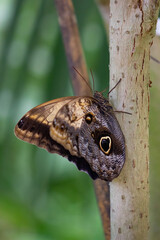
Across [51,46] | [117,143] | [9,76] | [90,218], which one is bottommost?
[90,218]

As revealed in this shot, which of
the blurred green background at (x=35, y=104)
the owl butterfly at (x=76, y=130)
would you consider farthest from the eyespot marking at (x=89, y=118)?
the blurred green background at (x=35, y=104)

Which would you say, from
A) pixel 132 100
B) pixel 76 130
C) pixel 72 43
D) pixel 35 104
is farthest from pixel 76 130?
pixel 35 104

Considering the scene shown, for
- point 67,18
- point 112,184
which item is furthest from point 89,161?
point 67,18

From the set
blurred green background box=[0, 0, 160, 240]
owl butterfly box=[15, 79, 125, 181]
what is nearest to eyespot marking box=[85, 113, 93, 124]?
owl butterfly box=[15, 79, 125, 181]

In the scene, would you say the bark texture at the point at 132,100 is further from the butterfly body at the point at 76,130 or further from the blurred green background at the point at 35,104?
the blurred green background at the point at 35,104

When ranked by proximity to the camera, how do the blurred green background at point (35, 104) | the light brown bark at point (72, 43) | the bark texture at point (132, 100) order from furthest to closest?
the blurred green background at point (35, 104)
the light brown bark at point (72, 43)
the bark texture at point (132, 100)

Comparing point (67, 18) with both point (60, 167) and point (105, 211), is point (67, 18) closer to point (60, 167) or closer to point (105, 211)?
point (105, 211)

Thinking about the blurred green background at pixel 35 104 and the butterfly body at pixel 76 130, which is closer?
the butterfly body at pixel 76 130

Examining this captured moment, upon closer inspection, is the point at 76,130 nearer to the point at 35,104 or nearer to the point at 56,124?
the point at 56,124
